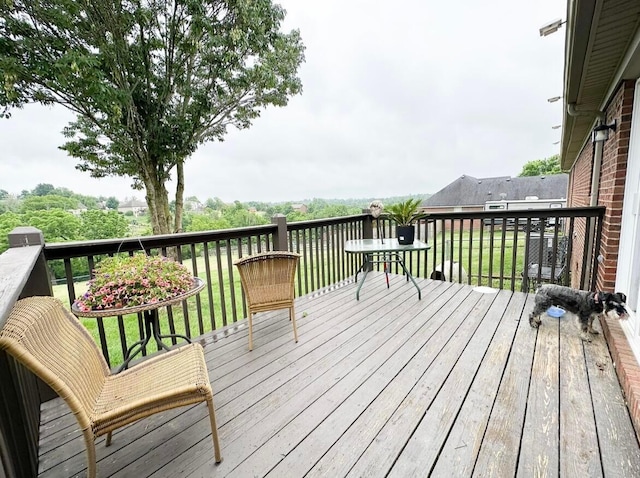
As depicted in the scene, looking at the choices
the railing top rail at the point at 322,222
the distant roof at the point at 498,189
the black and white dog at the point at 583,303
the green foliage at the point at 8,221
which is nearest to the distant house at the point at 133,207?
the green foliage at the point at 8,221

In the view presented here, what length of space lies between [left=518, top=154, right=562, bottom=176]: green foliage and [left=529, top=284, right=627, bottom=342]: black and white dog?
140 ft

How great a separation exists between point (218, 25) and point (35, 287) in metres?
7.30

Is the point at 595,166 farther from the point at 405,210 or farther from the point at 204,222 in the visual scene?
the point at 204,222

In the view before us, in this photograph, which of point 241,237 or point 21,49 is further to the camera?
point 21,49

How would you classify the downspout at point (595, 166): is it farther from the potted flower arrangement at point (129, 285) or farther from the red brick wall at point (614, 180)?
the potted flower arrangement at point (129, 285)

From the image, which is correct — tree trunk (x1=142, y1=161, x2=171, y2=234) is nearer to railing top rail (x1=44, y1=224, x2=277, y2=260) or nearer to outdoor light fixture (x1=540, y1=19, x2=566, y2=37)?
railing top rail (x1=44, y1=224, x2=277, y2=260)

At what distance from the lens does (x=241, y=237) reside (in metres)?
2.95

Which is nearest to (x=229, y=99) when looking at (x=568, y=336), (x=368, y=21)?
(x=368, y=21)

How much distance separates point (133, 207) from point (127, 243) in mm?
8978

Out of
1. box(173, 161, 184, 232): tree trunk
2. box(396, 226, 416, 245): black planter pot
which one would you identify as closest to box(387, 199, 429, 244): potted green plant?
box(396, 226, 416, 245): black planter pot

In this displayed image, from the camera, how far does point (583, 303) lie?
2303 millimetres

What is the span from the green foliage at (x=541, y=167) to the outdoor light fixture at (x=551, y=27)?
→ 137 ft

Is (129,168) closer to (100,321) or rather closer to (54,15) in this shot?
(54,15)

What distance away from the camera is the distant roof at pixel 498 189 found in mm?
26266
